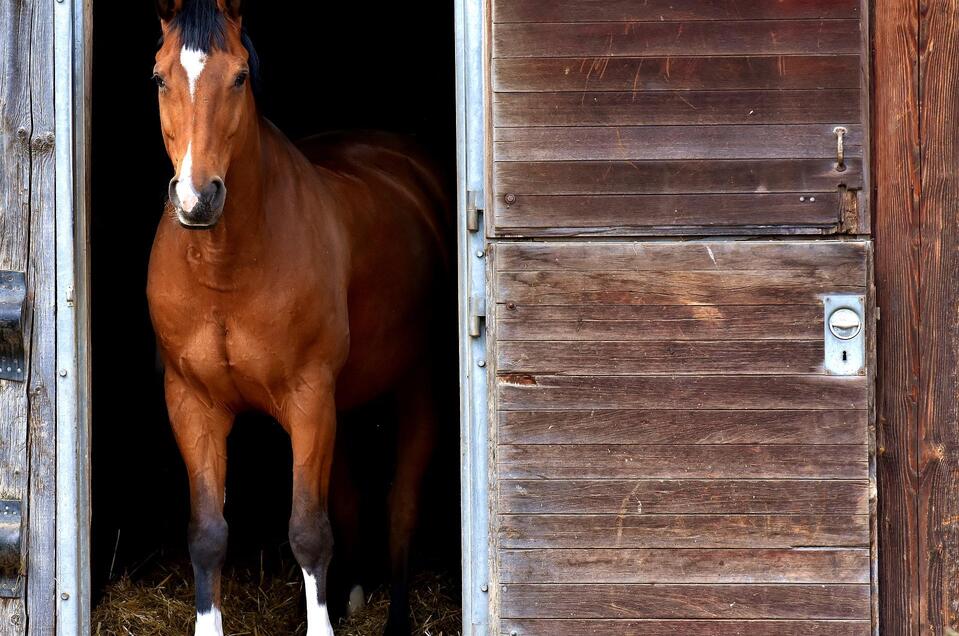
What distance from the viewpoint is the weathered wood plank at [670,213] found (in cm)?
398

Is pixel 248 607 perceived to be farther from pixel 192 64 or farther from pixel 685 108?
→ pixel 685 108

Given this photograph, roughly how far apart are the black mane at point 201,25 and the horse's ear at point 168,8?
0.08 ft

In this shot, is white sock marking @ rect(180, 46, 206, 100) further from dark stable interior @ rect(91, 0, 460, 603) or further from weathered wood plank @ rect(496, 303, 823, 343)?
dark stable interior @ rect(91, 0, 460, 603)

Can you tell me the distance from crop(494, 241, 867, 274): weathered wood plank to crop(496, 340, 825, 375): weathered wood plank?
0.15 meters

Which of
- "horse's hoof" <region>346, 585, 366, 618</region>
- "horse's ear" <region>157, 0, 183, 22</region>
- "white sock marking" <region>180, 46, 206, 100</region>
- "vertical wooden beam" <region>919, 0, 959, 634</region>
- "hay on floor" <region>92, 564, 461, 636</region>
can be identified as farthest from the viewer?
"horse's hoof" <region>346, 585, 366, 618</region>

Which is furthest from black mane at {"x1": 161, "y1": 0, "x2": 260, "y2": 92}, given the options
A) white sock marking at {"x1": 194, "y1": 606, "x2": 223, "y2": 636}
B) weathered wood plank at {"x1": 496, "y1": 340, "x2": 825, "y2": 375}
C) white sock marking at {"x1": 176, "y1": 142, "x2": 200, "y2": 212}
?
white sock marking at {"x1": 194, "y1": 606, "x2": 223, "y2": 636}

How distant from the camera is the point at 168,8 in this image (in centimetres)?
397

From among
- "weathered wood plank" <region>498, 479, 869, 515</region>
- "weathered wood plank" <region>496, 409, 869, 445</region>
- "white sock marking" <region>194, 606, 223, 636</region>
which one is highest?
"weathered wood plank" <region>496, 409, 869, 445</region>

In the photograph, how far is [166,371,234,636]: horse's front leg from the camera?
4207 mm

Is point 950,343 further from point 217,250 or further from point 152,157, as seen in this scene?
point 152,157

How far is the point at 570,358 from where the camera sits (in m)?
3.97

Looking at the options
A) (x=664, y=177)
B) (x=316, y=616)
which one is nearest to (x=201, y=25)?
Result: (x=664, y=177)

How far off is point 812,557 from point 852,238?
39.8 inches

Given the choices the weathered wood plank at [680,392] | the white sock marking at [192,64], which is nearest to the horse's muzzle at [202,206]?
the white sock marking at [192,64]
